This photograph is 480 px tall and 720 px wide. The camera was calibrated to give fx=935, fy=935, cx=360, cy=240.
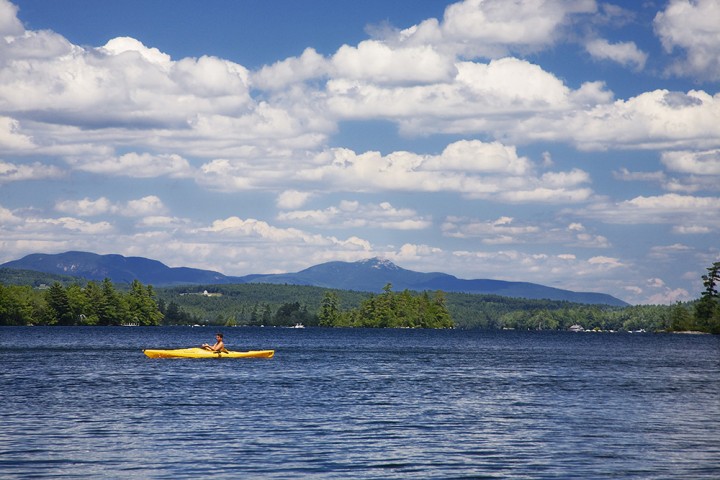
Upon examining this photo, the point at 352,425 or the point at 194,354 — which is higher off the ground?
the point at 194,354

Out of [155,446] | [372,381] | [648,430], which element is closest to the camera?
[155,446]

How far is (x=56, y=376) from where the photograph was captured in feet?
240

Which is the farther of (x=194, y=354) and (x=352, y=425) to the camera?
(x=194, y=354)

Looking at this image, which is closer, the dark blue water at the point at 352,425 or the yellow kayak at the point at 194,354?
the dark blue water at the point at 352,425

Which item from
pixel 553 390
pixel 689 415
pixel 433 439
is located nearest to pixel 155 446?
pixel 433 439

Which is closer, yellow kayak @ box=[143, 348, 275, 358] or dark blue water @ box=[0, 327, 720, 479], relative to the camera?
dark blue water @ box=[0, 327, 720, 479]

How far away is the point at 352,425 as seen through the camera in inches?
1711

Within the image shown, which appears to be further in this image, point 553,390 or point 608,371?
point 608,371

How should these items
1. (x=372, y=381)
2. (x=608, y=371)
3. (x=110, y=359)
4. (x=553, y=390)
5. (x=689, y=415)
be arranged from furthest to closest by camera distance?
(x=110, y=359) < (x=608, y=371) < (x=372, y=381) < (x=553, y=390) < (x=689, y=415)

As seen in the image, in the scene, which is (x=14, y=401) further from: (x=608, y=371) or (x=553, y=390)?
(x=608, y=371)

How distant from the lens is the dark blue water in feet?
107

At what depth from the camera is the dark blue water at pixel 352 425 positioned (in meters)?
32.7

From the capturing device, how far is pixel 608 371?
89.9 meters

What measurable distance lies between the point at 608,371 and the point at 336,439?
5680cm
